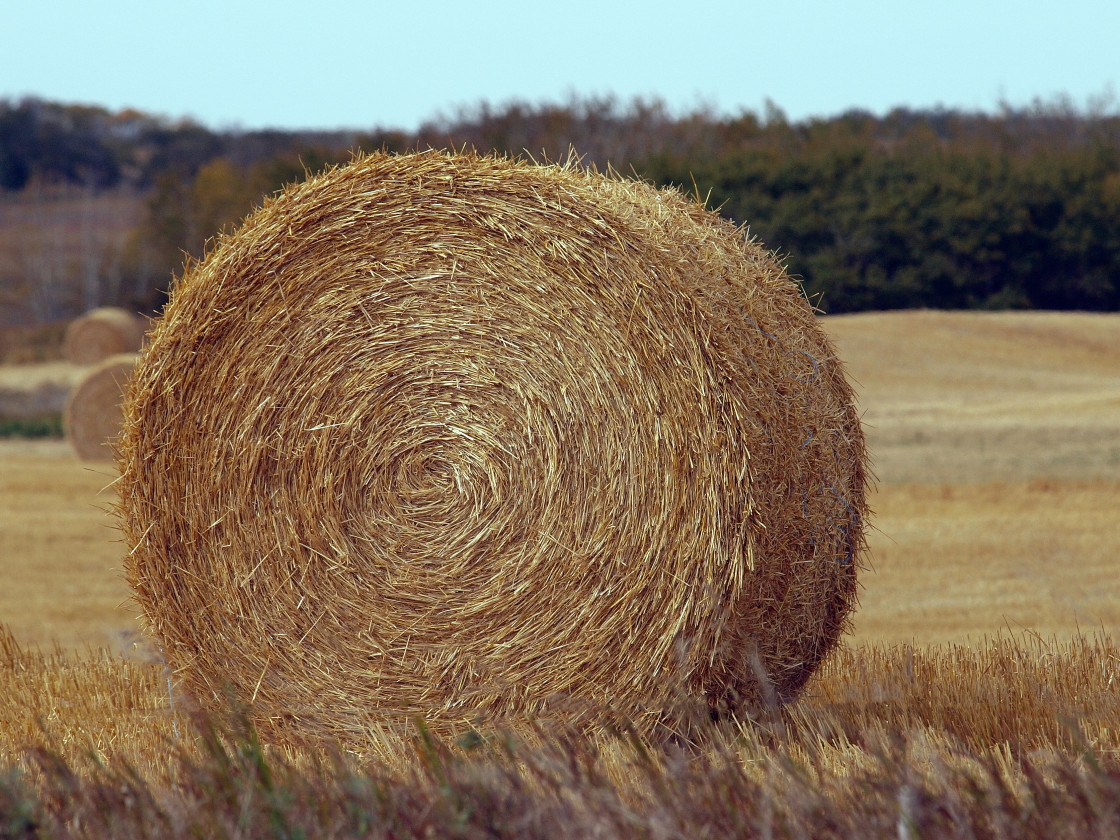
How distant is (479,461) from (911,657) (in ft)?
7.37

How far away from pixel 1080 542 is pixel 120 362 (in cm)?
1334

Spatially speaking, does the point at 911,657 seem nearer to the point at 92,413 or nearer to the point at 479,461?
the point at 479,461

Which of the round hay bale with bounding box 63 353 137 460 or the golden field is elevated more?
the round hay bale with bounding box 63 353 137 460

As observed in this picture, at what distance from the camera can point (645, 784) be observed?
368 centimetres

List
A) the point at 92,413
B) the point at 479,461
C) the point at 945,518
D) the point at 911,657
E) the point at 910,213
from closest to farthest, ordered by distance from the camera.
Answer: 1. the point at 479,461
2. the point at 911,657
3. the point at 945,518
4. the point at 92,413
5. the point at 910,213

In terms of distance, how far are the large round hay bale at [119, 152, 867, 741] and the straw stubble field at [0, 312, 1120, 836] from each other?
375mm

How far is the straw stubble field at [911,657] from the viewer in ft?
9.84

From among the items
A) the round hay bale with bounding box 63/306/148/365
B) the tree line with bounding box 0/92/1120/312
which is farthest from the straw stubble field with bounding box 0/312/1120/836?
the tree line with bounding box 0/92/1120/312

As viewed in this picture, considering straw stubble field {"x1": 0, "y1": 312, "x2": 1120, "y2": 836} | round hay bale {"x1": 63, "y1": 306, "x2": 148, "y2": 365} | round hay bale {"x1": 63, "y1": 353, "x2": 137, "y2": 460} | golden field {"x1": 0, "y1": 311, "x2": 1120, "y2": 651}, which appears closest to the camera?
straw stubble field {"x1": 0, "y1": 312, "x2": 1120, "y2": 836}

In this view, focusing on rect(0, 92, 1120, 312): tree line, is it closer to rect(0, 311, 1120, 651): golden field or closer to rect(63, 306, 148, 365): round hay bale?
rect(63, 306, 148, 365): round hay bale

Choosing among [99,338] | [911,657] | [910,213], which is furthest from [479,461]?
[910,213]

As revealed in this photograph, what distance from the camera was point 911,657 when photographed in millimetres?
5391

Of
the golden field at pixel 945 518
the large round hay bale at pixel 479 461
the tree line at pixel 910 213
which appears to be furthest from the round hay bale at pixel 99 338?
the large round hay bale at pixel 479 461

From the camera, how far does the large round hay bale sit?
14.0ft
